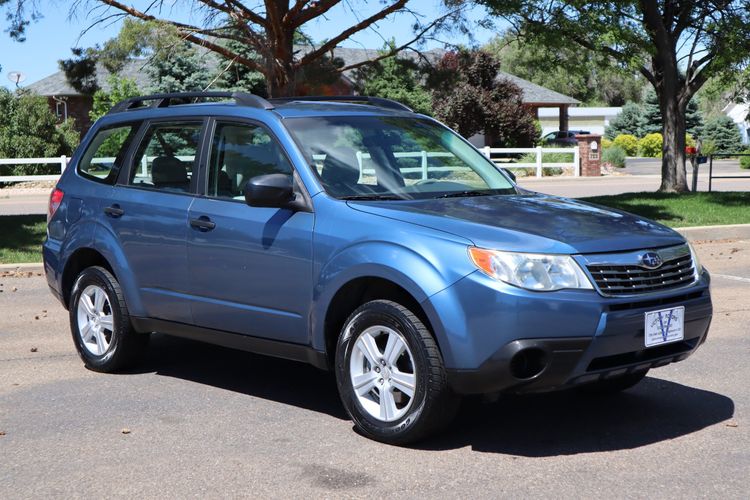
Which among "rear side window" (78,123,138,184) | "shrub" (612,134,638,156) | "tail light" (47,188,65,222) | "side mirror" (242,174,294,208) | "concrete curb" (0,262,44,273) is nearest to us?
"side mirror" (242,174,294,208)

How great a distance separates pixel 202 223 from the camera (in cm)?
654

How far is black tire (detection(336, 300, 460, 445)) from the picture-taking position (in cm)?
527

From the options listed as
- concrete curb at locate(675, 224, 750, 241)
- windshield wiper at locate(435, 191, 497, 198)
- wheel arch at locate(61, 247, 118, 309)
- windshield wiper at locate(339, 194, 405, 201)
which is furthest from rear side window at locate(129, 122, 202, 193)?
concrete curb at locate(675, 224, 750, 241)

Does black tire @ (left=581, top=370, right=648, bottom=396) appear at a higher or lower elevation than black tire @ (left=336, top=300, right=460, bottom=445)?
lower

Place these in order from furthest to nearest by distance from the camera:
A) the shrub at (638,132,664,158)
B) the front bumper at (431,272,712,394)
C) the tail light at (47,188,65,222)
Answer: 1. the shrub at (638,132,664,158)
2. the tail light at (47,188,65,222)
3. the front bumper at (431,272,712,394)

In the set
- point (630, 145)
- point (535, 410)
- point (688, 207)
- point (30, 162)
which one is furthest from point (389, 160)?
point (630, 145)

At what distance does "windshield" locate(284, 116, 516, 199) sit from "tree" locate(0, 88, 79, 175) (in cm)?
3127

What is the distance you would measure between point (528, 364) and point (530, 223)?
2.51 feet

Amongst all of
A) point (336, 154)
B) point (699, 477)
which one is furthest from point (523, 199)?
point (699, 477)

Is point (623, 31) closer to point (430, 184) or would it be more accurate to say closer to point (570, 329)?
point (430, 184)

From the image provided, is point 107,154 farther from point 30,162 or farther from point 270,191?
point 30,162

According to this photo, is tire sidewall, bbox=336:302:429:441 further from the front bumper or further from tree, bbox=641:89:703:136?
tree, bbox=641:89:703:136

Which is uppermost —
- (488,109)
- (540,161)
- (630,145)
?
(488,109)

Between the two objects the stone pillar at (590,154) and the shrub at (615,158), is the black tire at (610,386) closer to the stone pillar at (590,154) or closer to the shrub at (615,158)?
the stone pillar at (590,154)
